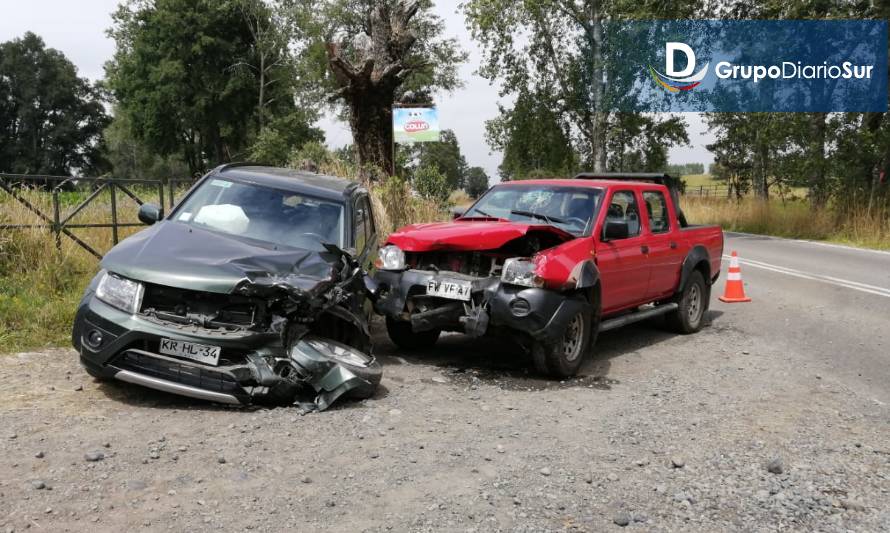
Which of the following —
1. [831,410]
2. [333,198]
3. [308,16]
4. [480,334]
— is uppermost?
[308,16]

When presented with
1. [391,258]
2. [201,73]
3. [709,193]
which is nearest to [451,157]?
→ [201,73]

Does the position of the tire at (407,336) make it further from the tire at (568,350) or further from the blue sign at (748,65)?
the blue sign at (748,65)

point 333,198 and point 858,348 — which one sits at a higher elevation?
point 333,198

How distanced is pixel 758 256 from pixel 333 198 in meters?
13.4

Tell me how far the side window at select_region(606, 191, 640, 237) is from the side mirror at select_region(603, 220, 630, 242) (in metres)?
0.27

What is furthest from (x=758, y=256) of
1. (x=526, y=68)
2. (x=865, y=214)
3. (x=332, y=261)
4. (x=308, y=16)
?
(x=308, y=16)

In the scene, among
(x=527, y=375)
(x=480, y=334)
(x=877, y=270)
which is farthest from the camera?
(x=877, y=270)

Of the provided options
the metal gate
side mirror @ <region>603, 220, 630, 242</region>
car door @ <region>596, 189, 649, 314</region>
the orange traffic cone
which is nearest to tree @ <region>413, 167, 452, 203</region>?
the metal gate

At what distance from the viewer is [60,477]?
13.0 feet

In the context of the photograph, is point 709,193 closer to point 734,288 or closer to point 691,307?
point 734,288

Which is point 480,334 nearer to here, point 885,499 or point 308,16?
point 885,499

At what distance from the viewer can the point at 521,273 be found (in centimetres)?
640

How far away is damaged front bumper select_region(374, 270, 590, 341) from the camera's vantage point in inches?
248

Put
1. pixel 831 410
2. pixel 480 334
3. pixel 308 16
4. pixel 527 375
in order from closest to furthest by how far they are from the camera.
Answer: pixel 831 410 < pixel 480 334 < pixel 527 375 < pixel 308 16
